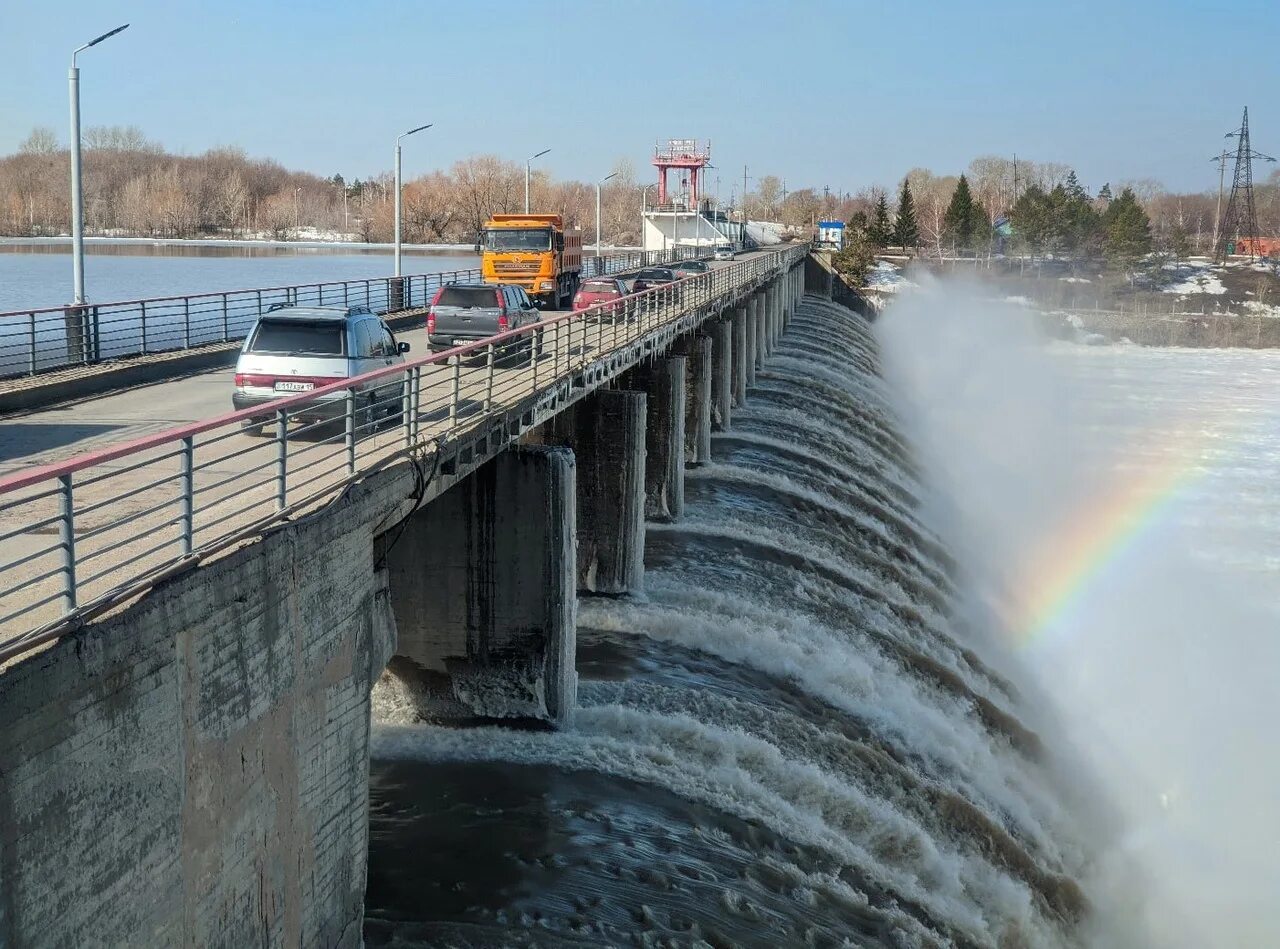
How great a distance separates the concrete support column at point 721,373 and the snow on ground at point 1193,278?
294 feet

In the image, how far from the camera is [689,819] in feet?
39.4

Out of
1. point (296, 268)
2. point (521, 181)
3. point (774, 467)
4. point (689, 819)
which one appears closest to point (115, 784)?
point (689, 819)

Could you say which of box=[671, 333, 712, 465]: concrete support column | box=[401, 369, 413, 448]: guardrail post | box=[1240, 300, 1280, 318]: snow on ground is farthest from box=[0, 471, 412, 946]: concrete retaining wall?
box=[1240, 300, 1280, 318]: snow on ground

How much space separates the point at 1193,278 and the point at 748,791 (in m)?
120

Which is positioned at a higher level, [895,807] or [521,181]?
[521,181]

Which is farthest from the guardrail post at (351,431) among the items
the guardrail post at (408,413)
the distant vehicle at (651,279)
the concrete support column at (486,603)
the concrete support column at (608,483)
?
the distant vehicle at (651,279)

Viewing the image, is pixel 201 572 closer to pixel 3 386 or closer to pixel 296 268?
pixel 3 386

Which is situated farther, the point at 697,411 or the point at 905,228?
the point at 905,228

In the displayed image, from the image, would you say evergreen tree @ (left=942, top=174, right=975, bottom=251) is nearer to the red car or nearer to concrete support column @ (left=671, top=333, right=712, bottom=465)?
the red car

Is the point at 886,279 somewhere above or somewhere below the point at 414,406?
below

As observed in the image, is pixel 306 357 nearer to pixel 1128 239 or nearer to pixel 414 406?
pixel 414 406

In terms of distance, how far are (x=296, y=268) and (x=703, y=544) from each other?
5712cm

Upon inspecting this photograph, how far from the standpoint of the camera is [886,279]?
104688 millimetres

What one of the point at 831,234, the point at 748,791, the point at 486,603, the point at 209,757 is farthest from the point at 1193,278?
the point at 209,757
